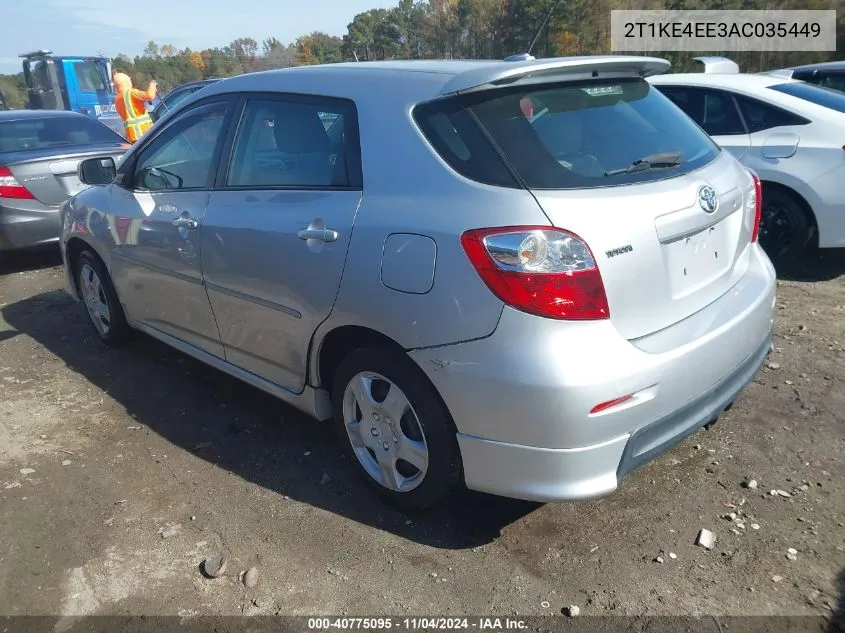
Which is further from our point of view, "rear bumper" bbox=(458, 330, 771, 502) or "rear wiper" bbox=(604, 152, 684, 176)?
"rear wiper" bbox=(604, 152, 684, 176)

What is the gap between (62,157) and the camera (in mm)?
7082

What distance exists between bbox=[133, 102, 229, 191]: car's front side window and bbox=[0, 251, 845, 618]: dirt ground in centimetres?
129

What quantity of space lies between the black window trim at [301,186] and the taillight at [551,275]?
82cm

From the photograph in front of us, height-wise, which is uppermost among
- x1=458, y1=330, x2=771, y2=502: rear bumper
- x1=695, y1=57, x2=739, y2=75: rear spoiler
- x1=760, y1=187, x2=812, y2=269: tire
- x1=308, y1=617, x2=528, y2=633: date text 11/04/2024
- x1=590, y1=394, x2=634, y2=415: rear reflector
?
x1=695, y1=57, x2=739, y2=75: rear spoiler

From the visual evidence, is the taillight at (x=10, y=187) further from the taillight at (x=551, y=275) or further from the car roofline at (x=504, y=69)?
the taillight at (x=551, y=275)

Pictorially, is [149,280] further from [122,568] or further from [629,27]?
[629,27]

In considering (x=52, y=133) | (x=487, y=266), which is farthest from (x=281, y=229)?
(x=52, y=133)

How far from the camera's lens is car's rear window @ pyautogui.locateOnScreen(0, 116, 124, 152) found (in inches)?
298

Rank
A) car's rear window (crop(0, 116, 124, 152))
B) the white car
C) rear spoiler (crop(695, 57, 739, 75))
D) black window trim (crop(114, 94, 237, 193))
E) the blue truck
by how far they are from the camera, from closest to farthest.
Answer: black window trim (crop(114, 94, 237, 193)) < the white car < rear spoiler (crop(695, 57, 739, 75)) < car's rear window (crop(0, 116, 124, 152)) < the blue truck

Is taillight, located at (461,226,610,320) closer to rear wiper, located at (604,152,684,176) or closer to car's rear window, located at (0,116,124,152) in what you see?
rear wiper, located at (604,152,684,176)

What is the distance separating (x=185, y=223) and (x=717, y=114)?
178 inches

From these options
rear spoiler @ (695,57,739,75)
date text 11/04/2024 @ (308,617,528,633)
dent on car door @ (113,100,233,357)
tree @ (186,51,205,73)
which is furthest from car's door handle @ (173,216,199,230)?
tree @ (186,51,205,73)

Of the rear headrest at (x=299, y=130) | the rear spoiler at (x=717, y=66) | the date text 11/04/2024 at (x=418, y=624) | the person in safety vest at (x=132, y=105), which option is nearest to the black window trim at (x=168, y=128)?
the rear headrest at (x=299, y=130)

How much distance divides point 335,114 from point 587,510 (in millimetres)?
1985
